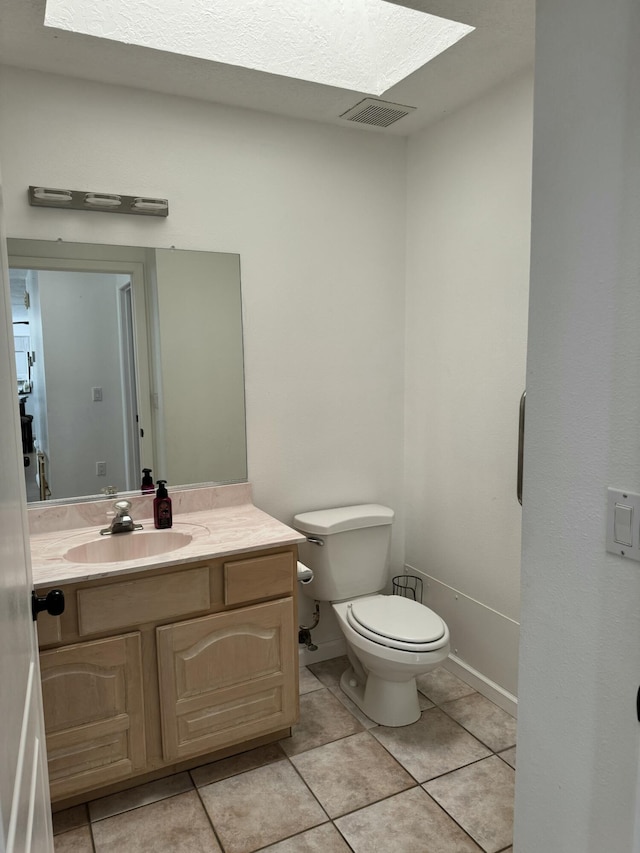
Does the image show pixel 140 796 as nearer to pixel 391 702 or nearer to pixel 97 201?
pixel 391 702

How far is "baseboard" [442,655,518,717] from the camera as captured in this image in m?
2.58

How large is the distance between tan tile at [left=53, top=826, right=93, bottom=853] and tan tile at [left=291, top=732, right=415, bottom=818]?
71 centimetres

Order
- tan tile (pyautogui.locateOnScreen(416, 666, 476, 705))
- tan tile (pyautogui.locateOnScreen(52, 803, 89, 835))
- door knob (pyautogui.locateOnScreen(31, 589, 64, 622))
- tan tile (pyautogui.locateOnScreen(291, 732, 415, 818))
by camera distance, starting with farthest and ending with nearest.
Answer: tan tile (pyautogui.locateOnScreen(416, 666, 476, 705))
tan tile (pyautogui.locateOnScreen(291, 732, 415, 818))
tan tile (pyautogui.locateOnScreen(52, 803, 89, 835))
door knob (pyautogui.locateOnScreen(31, 589, 64, 622))

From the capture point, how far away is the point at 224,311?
263 centimetres

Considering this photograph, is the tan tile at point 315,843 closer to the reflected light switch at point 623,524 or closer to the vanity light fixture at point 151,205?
the reflected light switch at point 623,524

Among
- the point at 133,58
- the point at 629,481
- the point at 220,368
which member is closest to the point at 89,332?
the point at 220,368

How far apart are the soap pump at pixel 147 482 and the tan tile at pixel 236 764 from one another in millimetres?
1031

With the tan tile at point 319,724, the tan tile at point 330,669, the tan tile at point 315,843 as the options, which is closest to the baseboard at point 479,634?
the tan tile at point 330,669

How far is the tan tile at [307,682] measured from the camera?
2.80 m

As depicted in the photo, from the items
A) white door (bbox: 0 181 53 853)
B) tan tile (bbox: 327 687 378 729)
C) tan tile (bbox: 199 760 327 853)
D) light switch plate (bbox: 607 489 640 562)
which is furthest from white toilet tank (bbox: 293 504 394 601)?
light switch plate (bbox: 607 489 640 562)

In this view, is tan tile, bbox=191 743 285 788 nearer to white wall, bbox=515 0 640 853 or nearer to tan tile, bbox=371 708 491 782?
tan tile, bbox=371 708 491 782

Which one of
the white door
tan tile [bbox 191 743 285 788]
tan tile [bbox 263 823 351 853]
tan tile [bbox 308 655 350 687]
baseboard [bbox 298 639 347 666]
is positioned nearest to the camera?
the white door

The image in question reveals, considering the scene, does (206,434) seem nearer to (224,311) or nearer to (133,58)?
Result: (224,311)

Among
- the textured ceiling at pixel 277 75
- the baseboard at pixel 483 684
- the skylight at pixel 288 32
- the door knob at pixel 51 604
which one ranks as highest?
the skylight at pixel 288 32
